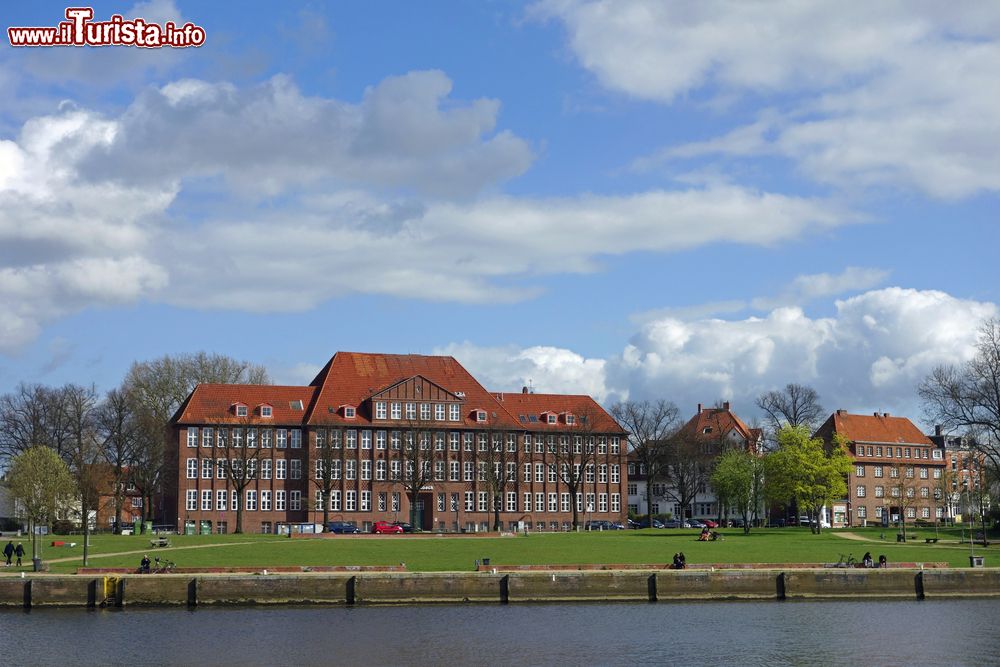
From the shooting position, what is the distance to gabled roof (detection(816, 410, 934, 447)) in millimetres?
156000

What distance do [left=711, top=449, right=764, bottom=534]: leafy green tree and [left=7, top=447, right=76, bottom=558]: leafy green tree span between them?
56590 mm

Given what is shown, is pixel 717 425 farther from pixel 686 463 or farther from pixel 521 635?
pixel 521 635

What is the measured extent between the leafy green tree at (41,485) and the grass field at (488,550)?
277 cm

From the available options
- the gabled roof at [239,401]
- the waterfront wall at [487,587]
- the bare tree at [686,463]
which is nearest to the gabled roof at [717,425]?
the bare tree at [686,463]

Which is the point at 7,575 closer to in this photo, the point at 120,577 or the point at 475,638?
the point at 120,577

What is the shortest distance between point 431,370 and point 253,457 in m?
22.3

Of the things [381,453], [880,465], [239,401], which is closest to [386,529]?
[381,453]

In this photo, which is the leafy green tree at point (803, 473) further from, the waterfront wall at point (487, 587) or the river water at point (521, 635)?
the river water at point (521, 635)

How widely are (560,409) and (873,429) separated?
1877 inches

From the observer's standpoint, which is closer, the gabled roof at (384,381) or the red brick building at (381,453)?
the red brick building at (381,453)

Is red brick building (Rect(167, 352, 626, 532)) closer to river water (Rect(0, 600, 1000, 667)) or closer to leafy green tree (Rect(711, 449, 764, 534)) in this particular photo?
leafy green tree (Rect(711, 449, 764, 534))

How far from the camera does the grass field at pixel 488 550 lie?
71.8 meters

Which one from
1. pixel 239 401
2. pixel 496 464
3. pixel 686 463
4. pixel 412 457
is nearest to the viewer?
pixel 412 457

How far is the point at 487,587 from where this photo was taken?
211 feet
